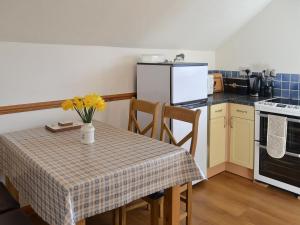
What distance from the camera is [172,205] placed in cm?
191

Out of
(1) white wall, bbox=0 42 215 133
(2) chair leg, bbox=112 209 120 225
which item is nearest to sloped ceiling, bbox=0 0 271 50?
(1) white wall, bbox=0 42 215 133

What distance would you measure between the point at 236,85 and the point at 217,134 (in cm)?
85

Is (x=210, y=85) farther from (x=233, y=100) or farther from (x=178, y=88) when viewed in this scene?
(x=178, y=88)

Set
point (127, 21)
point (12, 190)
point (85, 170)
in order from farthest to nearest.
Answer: point (127, 21)
point (12, 190)
point (85, 170)

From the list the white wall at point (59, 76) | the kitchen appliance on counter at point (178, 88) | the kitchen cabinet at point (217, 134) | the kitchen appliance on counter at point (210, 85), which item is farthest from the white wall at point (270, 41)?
the white wall at point (59, 76)

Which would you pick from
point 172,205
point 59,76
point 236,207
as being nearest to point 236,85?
point 236,207

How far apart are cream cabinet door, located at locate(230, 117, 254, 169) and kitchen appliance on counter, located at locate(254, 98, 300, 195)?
0.08 meters

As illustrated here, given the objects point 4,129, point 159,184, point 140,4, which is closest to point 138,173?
point 159,184

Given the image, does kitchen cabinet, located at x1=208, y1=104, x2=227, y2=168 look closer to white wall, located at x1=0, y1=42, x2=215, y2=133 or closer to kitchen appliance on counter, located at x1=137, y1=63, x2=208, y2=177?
kitchen appliance on counter, located at x1=137, y1=63, x2=208, y2=177

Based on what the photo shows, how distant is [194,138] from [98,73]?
124 cm

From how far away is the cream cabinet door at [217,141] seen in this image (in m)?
3.28

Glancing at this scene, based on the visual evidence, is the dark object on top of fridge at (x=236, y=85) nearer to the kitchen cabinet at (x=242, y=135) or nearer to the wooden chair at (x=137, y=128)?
the kitchen cabinet at (x=242, y=135)

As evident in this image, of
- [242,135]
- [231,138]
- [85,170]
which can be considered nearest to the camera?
[85,170]

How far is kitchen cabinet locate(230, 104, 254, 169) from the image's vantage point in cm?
325
